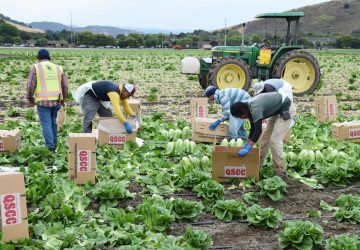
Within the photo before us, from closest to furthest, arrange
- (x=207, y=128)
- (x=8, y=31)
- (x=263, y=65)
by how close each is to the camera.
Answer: (x=207, y=128), (x=263, y=65), (x=8, y=31)

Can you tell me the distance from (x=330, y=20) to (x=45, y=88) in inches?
5531

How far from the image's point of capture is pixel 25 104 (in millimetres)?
14977

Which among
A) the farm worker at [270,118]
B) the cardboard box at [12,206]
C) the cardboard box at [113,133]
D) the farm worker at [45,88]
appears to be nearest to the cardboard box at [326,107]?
the farm worker at [270,118]

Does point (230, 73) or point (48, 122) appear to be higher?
point (230, 73)

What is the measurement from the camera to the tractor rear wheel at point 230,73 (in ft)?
51.1

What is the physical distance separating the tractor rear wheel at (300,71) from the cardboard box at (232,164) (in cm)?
896

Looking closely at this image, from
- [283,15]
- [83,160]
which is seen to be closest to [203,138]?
[83,160]

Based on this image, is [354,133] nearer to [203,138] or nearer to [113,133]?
[203,138]

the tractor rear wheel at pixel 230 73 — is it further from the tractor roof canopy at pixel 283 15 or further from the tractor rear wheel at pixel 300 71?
the tractor roof canopy at pixel 283 15

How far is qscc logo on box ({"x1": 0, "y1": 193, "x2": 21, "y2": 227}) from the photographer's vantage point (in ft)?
16.8

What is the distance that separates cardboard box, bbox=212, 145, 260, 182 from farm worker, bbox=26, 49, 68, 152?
306 cm

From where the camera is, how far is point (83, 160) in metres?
7.05

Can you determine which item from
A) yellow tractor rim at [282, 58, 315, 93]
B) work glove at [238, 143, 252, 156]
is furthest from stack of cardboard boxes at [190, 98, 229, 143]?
yellow tractor rim at [282, 58, 315, 93]

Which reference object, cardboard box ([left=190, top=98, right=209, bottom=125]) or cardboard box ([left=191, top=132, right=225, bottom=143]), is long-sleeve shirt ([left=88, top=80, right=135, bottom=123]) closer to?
cardboard box ([left=191, top=132, right=225, bottom=143])
